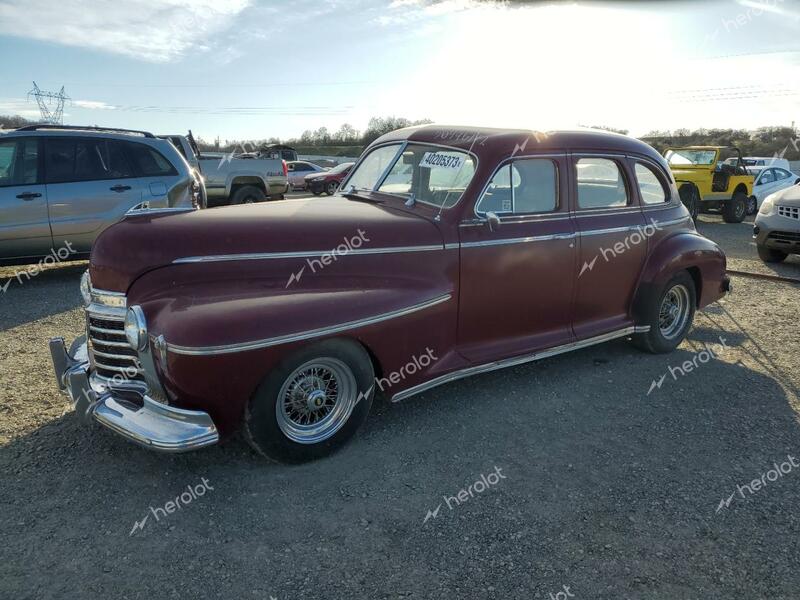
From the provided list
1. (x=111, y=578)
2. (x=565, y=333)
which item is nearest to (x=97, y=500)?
(x=111, y=578)

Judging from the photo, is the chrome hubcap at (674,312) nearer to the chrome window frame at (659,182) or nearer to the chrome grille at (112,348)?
the chrome window frame at (659,182)

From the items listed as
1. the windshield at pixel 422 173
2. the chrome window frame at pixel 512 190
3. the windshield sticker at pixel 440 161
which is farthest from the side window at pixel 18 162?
the chrome window frame at pixel 512 190

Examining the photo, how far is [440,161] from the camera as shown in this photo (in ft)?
14.4

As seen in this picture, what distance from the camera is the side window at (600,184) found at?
472 cm

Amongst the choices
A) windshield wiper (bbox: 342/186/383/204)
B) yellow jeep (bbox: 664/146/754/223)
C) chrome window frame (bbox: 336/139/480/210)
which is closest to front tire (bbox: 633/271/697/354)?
chrome window frame (bbox: 336/139/480/210)

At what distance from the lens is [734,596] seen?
255 cm

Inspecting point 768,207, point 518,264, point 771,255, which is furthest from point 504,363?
point 771,255

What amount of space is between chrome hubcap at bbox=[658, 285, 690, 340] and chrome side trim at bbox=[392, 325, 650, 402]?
1.43ft

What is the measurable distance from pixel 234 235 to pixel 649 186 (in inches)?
150

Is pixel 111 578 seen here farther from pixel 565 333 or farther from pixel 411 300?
pixel 565 333

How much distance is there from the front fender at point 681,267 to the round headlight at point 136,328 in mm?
3976

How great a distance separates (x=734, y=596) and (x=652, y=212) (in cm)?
349

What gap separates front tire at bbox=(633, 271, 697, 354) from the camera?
5.17 metres

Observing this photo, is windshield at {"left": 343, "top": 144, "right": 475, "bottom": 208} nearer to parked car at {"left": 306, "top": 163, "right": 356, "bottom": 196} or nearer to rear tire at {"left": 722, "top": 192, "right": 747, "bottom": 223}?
rear tire at {"left": 722, "top": 192, "right": 747, "bottom": 223}
